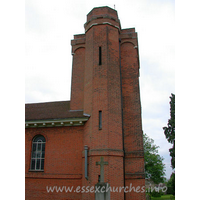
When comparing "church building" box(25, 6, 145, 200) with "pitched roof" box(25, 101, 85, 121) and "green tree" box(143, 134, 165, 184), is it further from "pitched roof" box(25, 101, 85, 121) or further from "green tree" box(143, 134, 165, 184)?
"green tree" box(143, 134, 165, 184)

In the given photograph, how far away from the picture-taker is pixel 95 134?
482 inches

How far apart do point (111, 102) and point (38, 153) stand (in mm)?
6338

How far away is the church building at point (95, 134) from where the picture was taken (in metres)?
11.9

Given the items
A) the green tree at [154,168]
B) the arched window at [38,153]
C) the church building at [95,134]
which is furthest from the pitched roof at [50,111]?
the green tree at [154,168]

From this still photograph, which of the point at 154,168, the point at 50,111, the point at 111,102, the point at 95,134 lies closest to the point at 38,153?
the point at 50,111

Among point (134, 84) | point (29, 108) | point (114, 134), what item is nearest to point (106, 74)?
point (134, 84)

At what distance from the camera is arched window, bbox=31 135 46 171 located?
13.6 metres

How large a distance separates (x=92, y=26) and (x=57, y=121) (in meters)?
7.70

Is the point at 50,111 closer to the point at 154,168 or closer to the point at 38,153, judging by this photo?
the point at 38,153

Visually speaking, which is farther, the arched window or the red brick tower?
the arched window

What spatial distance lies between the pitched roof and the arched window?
1580mm

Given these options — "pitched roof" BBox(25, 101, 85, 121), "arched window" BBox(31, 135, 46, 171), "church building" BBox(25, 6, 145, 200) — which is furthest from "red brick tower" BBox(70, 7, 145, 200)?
"arched window" BBox(31, 135, 46, 171)

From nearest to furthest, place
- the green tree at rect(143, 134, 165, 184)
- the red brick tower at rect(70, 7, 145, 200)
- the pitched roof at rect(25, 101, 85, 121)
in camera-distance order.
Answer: the red brick tower at rect(70, 7, 145, 200), the pitched roof at rect(25, 101, 85, 121), the green tree at rect(143, 134, 165, 184)

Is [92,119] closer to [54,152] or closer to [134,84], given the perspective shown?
[54,152]
